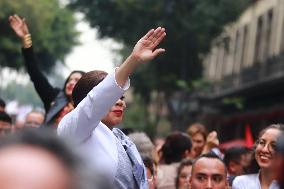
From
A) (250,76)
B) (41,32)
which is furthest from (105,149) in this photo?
(41,32)

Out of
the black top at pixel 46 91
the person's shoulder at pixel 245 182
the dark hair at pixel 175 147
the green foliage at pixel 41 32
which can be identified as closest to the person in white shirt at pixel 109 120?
the person's shoulder at pixel 245 182

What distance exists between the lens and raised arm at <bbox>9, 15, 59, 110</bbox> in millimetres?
6824

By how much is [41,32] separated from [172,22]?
42.4 feet

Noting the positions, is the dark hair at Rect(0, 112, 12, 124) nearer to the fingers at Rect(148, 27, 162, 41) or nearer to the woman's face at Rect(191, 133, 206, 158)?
the woman's face at Rect(191, 133, 206, 158)

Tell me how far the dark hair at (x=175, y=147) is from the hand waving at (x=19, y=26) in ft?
5.90

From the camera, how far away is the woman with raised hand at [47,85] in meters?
6.52

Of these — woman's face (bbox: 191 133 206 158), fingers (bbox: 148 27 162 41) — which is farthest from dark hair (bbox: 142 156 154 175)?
woman's face (bbox: 191 133 206 158)

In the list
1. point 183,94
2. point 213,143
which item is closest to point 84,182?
point 213,143

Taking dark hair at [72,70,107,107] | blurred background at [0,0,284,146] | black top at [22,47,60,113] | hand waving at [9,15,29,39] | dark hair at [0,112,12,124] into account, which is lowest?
dark hair at [72,70,107,107]

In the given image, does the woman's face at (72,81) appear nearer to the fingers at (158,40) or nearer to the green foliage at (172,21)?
the fingers at (158,40)

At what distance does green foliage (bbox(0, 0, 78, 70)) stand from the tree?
145 inches

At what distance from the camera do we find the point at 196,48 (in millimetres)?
28547

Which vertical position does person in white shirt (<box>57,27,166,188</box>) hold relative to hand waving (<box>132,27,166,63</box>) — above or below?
below

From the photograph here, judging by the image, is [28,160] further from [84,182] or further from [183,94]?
[183,94]
